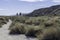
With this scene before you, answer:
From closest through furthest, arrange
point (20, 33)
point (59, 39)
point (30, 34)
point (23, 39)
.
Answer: point (59, 39) → point (23, 39) → point (30, 34) → point (20, 33)

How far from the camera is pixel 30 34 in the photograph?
2042 cm

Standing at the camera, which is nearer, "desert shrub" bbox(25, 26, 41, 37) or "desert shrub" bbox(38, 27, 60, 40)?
"desert shrub" bbox(38, 27, 60, 40)

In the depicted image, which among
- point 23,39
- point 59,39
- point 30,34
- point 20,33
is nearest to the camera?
point 59,39

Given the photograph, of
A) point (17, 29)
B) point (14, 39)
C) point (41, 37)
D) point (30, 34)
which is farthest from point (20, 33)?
point (41, 37)

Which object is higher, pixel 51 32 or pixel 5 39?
pixel 51 32

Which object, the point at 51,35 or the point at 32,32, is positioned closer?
the point at 51,35

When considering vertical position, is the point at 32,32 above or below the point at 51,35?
below

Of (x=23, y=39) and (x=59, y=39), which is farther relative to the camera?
(x=23, y=39)

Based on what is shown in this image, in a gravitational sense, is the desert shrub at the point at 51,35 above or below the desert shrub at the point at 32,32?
above

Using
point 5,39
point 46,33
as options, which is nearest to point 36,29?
point 5,39

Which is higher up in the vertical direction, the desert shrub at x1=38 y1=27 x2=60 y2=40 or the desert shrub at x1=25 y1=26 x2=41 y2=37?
the desert shrub at x1=38 y1=27 x2=60 y2=40

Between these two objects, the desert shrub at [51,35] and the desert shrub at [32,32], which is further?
the desert shrub at [32,32]

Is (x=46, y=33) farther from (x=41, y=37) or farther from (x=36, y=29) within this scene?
(x=36, y=29)

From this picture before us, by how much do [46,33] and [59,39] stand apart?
1.36 m
